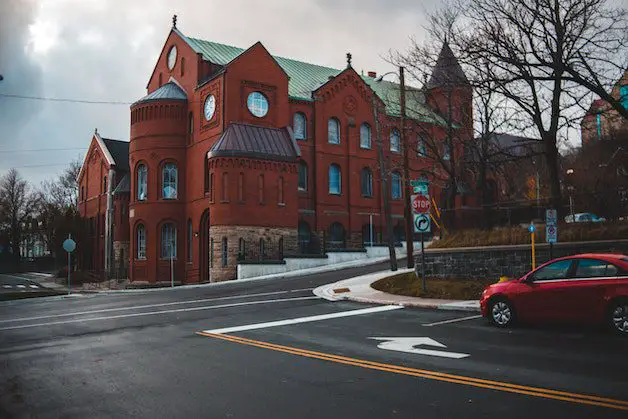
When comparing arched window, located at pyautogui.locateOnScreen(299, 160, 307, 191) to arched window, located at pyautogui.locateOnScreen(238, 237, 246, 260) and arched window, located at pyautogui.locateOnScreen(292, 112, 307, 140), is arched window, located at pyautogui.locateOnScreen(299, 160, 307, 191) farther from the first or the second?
arched window, located at pyautogui.locateOnScreen(238, 237, 246, 260)

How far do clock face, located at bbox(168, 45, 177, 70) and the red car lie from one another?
36763 mm

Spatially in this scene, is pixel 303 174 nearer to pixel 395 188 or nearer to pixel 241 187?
pixel 241 187

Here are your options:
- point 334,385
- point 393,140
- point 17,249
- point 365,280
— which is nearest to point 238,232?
point 365,280

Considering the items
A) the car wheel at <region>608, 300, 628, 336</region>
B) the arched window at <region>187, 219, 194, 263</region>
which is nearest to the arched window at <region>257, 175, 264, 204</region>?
→ the arched window at <region>187, 219, 194, 263</region>

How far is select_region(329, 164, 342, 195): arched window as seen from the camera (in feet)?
145

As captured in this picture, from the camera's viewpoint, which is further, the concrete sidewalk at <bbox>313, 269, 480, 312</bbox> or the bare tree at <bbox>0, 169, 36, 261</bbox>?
the bare tree at <bbox>0, 169, 36, 261</bbox>

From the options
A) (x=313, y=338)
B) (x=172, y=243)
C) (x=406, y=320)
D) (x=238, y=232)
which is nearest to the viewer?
(x=313, y=338)

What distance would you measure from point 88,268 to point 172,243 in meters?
18.1

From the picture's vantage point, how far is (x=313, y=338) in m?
11.4

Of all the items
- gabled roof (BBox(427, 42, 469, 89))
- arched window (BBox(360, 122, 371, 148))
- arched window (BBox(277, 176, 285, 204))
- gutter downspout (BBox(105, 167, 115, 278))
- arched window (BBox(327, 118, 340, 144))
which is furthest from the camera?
gutter downspout (BBox(105, 167, 115, 278))

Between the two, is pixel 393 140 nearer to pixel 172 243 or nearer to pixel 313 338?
pixel 172 243

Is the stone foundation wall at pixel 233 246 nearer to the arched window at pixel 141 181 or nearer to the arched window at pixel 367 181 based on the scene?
the arched window at pixel 141 181

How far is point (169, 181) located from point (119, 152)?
15.4 metres

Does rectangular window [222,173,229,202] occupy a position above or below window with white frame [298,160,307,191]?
below
